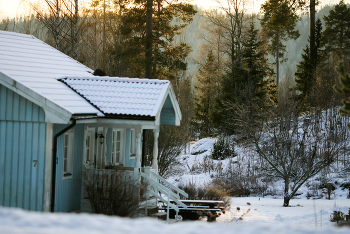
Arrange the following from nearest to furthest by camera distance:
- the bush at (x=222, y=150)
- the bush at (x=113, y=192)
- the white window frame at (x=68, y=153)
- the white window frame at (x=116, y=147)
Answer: the bush at (x=113, y=192)
the white window frame at (x=68, y=153)
the white window frame at (x=116, y=147)
the bush at (x=222, y=150)

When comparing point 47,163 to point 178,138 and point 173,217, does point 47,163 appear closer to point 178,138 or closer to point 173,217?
point 173,217

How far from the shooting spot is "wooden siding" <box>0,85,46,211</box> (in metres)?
9.84

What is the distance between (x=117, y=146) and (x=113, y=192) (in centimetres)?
402

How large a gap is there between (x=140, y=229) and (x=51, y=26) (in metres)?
29.7

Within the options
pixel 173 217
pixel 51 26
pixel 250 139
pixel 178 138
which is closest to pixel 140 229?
pixel 173 217

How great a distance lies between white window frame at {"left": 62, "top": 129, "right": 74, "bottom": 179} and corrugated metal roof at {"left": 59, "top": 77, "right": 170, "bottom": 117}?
124 centimetres

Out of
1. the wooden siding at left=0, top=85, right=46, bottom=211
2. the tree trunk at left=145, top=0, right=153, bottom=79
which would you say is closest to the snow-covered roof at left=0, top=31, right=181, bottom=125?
the wooden siding at left=0, top=85, right=46, bottom=211

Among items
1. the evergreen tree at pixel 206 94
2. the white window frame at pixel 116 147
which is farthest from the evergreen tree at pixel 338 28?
the white window frame at pixel 116 147

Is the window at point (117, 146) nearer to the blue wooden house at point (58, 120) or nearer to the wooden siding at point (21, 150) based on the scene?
the blue wooden house at point (58, 120)

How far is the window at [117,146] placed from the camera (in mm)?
13938

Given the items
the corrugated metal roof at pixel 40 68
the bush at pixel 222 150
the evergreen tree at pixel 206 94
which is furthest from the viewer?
the evergreen tree at pixel 206 94

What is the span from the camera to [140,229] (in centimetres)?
179

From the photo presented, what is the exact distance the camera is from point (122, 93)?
40.1 feet

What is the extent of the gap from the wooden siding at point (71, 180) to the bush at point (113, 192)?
0.48 meters
